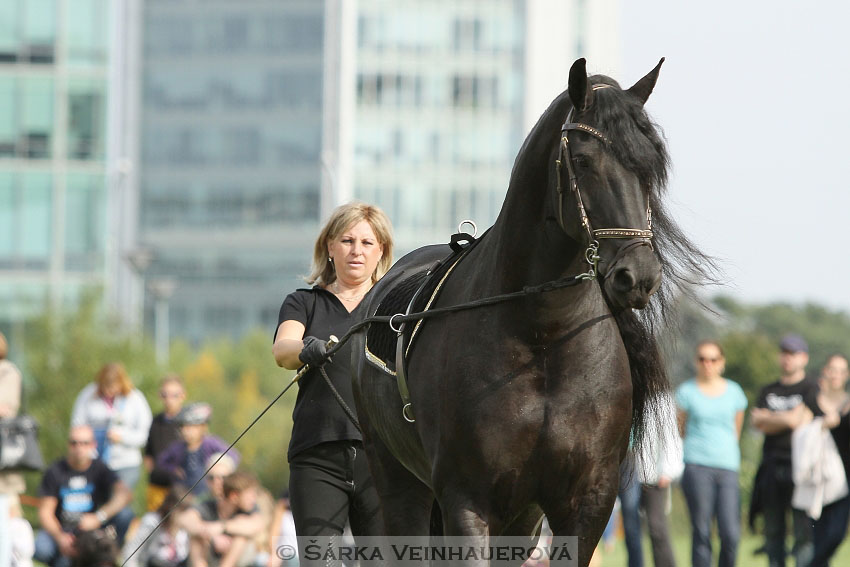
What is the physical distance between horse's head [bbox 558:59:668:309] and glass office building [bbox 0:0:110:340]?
44.2 m

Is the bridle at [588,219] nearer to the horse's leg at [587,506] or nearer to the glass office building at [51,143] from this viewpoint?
the horse's leg at [587,506]

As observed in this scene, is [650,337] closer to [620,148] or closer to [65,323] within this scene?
[620,148]

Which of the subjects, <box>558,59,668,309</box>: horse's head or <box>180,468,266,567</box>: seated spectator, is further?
<box>180,468,266,567</box>: seated spectator

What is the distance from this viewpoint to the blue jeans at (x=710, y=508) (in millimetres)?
11133

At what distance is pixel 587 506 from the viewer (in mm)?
5371

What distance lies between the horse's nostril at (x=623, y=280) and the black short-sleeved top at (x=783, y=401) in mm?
6929

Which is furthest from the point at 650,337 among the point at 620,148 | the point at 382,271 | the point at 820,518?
the point at 820,518

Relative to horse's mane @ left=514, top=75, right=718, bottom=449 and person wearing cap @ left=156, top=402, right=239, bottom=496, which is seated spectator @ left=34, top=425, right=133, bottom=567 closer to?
person wearing cap @ left=156, top=402, right=239, bottom=496

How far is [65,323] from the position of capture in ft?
122

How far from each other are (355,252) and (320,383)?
0.67 metres

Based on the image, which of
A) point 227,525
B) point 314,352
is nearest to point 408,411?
point 314,352

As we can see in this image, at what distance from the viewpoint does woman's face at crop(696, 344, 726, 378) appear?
1142cm

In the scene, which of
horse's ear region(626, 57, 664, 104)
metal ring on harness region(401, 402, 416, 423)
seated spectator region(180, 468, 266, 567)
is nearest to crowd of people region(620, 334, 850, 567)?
seated spectator region(180, 468, 266, 567)

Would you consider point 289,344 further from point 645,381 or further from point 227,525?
point 227,525
